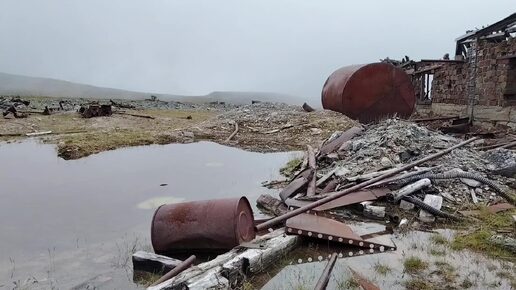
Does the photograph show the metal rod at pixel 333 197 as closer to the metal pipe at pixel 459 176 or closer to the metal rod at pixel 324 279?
the metal pipe at pixel 459 176

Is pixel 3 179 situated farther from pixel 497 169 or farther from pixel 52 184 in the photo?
pixel 497 169

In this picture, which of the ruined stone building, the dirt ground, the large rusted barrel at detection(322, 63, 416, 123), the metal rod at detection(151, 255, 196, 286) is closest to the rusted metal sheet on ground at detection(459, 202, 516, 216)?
the metal rod at detection(151, 255, 196, 286)

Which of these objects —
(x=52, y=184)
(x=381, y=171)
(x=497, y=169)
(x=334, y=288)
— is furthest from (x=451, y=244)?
(x=52, y=184)

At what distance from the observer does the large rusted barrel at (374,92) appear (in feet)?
44.3

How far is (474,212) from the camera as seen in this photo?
17.7 feet

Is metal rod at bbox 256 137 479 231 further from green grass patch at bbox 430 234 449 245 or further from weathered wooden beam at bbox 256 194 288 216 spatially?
green grass patch at bbox 430 234 449 245

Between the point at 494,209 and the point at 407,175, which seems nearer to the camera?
the point at 494,209

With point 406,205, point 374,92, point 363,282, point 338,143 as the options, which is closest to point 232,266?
point 363,282

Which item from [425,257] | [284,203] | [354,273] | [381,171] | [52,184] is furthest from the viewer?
[52,184]

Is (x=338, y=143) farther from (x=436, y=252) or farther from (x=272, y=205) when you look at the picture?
(x=436, y=252)

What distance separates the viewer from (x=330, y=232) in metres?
4.54

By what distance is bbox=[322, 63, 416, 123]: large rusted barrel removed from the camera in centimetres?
1351

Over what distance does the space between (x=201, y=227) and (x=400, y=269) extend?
1.98 meters

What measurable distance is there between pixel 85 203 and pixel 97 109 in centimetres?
1236
